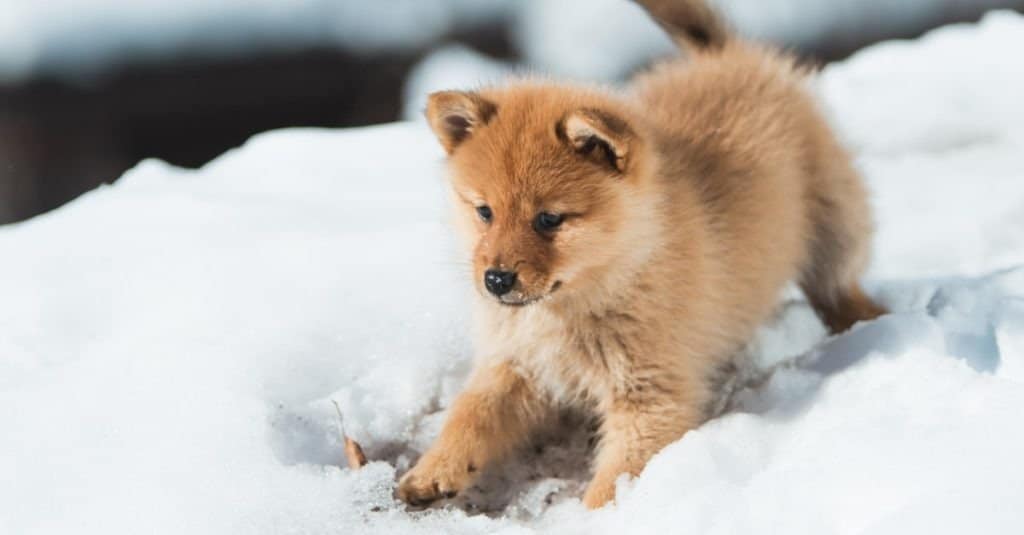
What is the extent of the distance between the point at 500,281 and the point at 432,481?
0.53 metres

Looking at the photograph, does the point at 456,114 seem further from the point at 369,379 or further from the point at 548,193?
the point at 369,379

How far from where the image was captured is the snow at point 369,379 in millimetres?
2240

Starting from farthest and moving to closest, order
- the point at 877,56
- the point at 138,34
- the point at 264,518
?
the point at 138,34
the point at 877,56
the point at 264,518

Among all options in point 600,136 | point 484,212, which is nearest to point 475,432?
point 484,212

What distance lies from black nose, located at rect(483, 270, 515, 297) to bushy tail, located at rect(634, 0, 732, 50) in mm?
1457

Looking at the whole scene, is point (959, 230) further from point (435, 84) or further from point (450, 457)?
point (435, 84)

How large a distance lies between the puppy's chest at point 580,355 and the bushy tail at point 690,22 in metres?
1.32

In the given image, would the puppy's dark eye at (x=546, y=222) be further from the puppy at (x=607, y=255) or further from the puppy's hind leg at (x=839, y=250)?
the puppy's hind leg at (x=839, y=250)

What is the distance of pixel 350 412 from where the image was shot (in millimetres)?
2934

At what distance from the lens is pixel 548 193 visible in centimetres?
271

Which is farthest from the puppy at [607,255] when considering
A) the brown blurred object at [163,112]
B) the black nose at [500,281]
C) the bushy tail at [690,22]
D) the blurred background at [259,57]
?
the brown blurred object at [163,112]

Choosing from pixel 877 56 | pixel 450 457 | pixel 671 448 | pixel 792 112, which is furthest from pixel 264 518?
pixel 877 56

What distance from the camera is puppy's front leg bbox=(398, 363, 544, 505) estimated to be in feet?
8.90

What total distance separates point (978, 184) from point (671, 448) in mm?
2461
